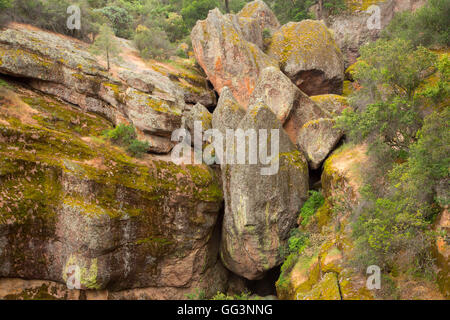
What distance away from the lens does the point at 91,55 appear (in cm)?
2064

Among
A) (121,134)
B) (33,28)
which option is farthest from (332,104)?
(33,28)

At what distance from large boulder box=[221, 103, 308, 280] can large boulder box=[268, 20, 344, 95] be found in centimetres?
944

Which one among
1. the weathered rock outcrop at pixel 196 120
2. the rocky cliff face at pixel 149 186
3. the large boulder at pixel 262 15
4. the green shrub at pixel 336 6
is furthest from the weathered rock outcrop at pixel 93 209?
the green shrub at pixel 336 6

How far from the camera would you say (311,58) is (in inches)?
1005

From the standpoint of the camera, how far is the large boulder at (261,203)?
17.5 metres

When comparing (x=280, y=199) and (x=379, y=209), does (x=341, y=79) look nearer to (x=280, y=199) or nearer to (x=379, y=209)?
(x=280, y=199)

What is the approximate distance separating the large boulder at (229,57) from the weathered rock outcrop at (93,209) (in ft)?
27.8

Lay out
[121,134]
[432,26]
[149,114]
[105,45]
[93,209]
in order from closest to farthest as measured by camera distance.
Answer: [93,209], [121,134], [149,114], [432,26], [105,45]

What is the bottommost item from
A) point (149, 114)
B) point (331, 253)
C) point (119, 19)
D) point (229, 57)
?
point (331, 253)

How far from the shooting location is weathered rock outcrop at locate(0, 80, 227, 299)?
13.9m

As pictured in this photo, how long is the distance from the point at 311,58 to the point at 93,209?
20496 mm

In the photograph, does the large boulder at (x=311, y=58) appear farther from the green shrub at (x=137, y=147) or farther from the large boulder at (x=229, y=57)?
the green shrub at (x=137, y=147)

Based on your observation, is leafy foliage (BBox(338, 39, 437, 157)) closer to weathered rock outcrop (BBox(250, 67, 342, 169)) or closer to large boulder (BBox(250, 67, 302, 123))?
weathered rock outcrop (BBox(250, 67, 342, 169))

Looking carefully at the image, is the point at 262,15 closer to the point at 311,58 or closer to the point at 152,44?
the point at 311,58
